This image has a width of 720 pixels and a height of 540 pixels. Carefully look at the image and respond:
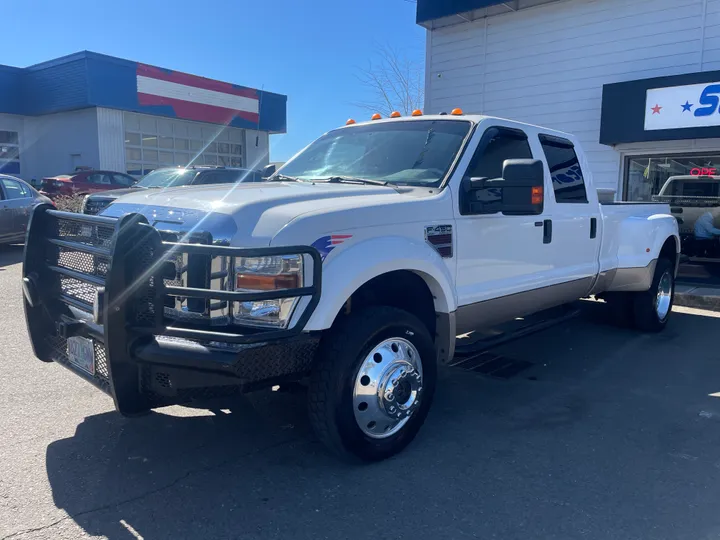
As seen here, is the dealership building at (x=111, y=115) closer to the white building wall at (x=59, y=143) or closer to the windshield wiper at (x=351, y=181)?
the white building wall at (x=59, y=143)

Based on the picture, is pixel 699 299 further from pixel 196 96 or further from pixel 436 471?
pixel 196 96

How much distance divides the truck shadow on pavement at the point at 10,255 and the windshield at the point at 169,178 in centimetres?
276

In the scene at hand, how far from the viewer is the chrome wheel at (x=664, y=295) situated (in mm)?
6871

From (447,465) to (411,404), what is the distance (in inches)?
15.7

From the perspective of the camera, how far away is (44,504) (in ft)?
9.72

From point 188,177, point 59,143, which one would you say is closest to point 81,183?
point 59,143

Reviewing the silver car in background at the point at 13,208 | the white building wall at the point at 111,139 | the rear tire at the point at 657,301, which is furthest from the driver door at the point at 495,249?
the white building wall at the point at 111,139

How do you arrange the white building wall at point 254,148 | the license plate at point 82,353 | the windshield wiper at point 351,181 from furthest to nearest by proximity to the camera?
the white building wall at point 254,148 → the windshield wiper at point 351,181 → the license plate at point 82,353

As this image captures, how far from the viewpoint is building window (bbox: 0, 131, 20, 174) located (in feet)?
82.7

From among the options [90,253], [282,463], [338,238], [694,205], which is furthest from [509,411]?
[694,205]

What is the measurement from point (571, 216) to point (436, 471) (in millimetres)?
2718

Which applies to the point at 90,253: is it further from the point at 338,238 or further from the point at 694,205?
the point at 694,205

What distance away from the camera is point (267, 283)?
2.91 meters

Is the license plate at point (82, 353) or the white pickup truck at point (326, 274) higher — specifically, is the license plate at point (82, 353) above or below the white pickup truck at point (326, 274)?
below
